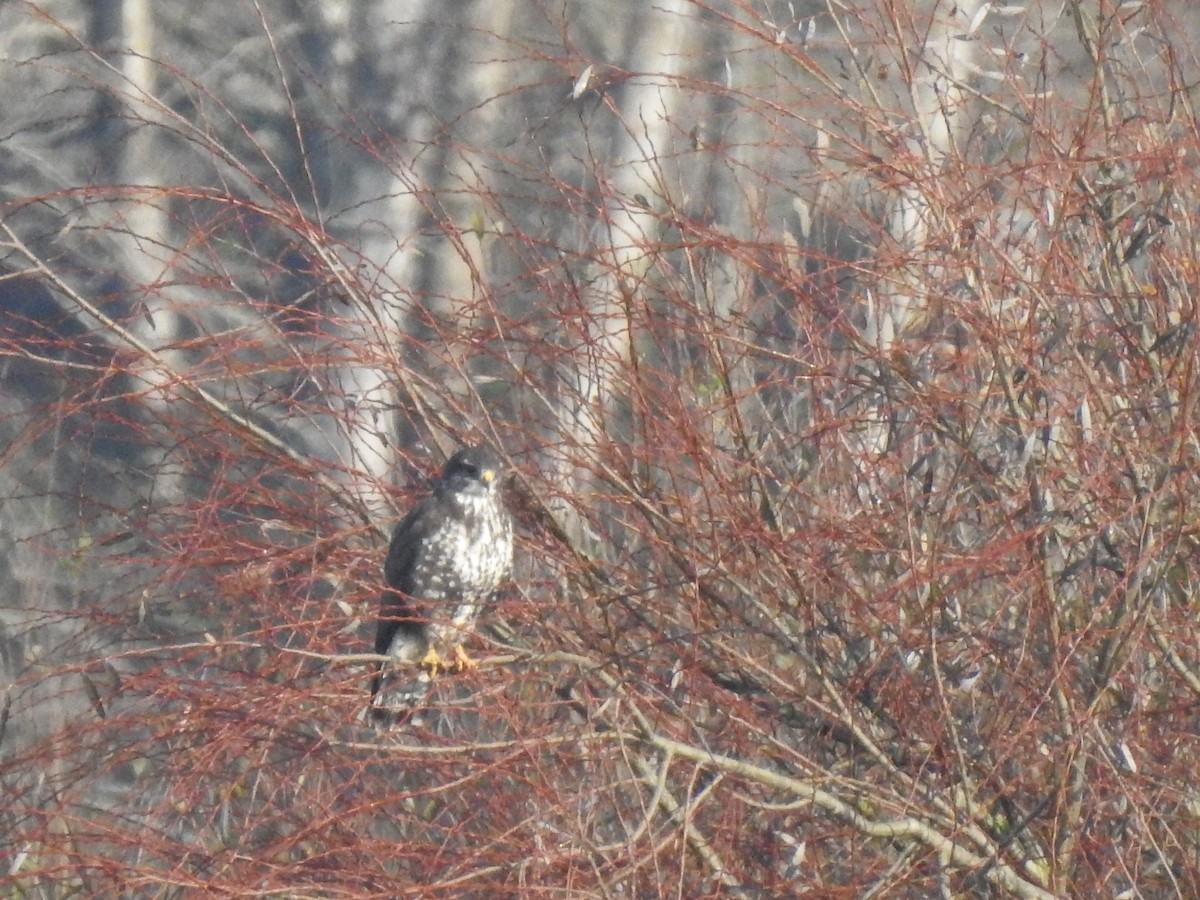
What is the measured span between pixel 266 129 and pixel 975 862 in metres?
7.60

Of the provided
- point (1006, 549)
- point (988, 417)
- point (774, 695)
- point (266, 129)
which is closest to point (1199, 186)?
point (988, 417)

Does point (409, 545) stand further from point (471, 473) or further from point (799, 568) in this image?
point (799, 568)

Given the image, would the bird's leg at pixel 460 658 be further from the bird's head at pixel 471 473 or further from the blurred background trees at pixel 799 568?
the bird's head at pixel 471 473

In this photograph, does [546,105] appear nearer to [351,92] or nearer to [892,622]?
[351,92]

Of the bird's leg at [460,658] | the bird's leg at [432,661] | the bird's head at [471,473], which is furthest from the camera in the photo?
the bird's head at [471,473]

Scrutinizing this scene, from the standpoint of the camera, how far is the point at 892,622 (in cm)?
334

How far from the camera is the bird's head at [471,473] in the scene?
408 centimetres

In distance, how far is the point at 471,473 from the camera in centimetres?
413

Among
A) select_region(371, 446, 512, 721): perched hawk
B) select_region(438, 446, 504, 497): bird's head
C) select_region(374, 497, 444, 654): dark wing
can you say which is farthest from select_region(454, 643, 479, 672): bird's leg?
select_region(438, 446, 504, 497): bird's head

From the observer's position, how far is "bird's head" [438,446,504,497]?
4082 mm

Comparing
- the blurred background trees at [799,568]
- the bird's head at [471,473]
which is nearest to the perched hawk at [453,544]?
the bird's head at [471,473]

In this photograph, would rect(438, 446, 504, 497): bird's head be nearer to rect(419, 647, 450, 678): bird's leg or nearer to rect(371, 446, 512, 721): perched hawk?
rect(371, 446, 512, 721): perched hawk

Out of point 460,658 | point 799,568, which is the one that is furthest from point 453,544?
point 799,568

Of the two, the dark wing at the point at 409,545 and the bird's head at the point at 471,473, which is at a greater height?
the bird's head at the point at 471,473
